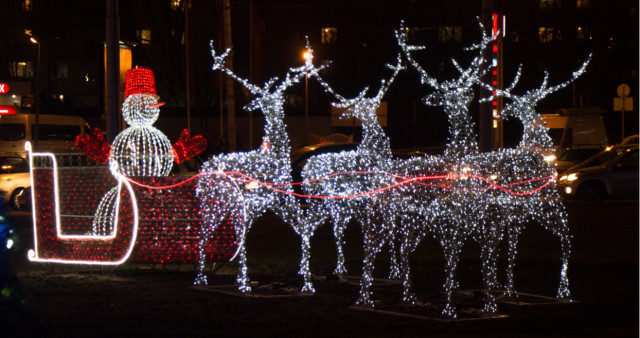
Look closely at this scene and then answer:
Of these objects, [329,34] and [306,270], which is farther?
[329,34]

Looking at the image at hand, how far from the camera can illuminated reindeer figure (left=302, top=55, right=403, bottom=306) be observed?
1004cm

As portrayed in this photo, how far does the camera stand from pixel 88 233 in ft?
40.1

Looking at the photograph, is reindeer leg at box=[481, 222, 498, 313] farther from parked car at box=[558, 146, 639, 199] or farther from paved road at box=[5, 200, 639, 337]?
parked car at box=[558, 146, 639, 199]

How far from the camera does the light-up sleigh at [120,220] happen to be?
1169cm

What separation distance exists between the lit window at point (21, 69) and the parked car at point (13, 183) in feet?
145

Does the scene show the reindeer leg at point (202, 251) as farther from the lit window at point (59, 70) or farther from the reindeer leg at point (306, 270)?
the lit window at point (59, 70)

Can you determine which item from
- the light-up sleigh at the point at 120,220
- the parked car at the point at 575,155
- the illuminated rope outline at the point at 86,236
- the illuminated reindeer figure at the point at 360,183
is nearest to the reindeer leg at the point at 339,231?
the illuminated reindeer figure at the point at 360,183

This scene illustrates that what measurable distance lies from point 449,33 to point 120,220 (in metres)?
47.0

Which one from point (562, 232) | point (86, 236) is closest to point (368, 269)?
point (562, 232)

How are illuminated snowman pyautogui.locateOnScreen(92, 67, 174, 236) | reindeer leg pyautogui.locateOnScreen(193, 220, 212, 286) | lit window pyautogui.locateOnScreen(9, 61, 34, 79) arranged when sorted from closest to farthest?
1. reindeer leg pyautogui.locateOnScreen(193, 220, 212, 286)
2. illuminated snowman pyautogui.locateOnScreen(92, 67, 174, 236)
3. lit window pyautogui.locateOnScreen(9, 61, 34, 79)

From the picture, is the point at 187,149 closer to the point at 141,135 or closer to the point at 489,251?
the point at 141,135

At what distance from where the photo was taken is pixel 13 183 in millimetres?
23781

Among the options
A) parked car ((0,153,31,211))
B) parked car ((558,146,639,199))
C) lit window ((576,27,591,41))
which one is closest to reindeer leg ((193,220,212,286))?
parked car ((0,153,31,211))

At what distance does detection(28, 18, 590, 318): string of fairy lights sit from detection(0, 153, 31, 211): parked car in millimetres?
12272
